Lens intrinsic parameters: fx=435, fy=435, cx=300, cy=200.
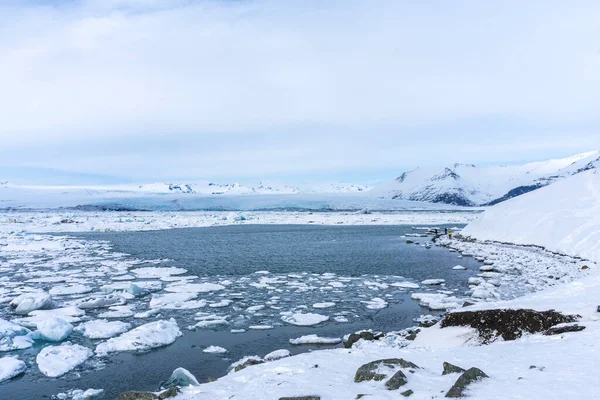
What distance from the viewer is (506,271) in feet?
61.7

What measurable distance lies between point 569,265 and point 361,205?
318 ft

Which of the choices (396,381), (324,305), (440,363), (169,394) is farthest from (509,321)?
(169,394)

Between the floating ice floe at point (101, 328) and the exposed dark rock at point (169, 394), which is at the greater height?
the exposed dark rock at point (169, 394)

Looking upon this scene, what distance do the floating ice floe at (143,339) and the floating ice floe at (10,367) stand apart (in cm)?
142

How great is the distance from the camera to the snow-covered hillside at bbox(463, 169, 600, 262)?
21.3 metres

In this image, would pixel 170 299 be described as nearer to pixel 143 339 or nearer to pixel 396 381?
pixel 143 339

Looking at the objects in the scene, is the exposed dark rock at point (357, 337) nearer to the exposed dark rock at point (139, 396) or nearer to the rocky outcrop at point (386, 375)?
the rocky outcrop at point (386, 375)

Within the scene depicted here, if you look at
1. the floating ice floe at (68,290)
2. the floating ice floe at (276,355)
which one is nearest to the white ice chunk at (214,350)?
the floating ice floe at (276,355)

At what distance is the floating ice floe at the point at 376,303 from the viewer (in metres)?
13.2

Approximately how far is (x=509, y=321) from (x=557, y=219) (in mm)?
18786

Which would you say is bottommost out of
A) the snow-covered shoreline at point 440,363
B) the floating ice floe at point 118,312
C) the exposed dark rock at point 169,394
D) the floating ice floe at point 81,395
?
the floating ice floe at point 81,395

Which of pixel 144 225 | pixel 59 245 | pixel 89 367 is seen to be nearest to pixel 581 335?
pixel 89 367

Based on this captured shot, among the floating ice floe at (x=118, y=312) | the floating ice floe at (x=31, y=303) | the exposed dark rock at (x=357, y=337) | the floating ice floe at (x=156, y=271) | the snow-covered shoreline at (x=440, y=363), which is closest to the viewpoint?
the snow-covered shoreline at (x=440, y=363)

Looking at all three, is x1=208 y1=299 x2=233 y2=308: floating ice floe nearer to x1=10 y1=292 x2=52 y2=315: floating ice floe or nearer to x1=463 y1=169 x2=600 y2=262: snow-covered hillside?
x1=10 y1=292 x2=52 y2=315: floating ice floe
